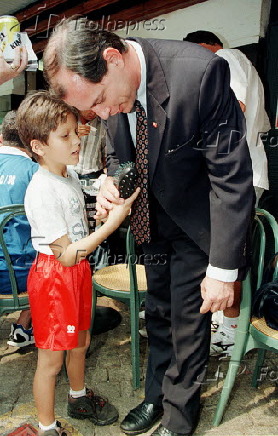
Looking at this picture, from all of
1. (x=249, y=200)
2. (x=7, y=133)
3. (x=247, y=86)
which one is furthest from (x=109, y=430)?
(x=247, y=86)

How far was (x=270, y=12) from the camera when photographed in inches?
147

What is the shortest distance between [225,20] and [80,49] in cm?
307

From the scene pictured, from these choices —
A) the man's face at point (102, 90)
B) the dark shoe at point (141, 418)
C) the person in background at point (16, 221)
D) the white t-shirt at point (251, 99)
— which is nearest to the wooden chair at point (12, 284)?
the person in background at point (16, 221)

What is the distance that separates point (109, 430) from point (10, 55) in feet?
6.37

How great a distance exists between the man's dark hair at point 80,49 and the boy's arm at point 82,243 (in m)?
0.56

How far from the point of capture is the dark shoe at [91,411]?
7.07 ft

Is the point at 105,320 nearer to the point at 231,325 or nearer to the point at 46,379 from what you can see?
the point at 231,325

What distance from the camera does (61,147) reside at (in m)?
1.85

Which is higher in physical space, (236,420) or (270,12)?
(270,12)

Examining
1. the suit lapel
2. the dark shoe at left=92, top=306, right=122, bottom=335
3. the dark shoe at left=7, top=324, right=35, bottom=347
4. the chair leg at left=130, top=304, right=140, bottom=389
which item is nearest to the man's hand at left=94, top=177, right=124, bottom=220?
the suit lapel

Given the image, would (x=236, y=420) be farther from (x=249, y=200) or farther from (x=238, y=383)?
(x=249, y=200)

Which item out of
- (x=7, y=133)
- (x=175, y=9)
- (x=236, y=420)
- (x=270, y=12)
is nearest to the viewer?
(x=236, y=420)

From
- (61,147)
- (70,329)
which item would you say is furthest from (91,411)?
(61,147)

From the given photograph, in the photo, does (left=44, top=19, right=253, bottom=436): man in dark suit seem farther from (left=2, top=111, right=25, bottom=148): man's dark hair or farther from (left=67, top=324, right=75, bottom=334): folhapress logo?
(left=2, top=111, right=25, bottom=148): man's dark hair
